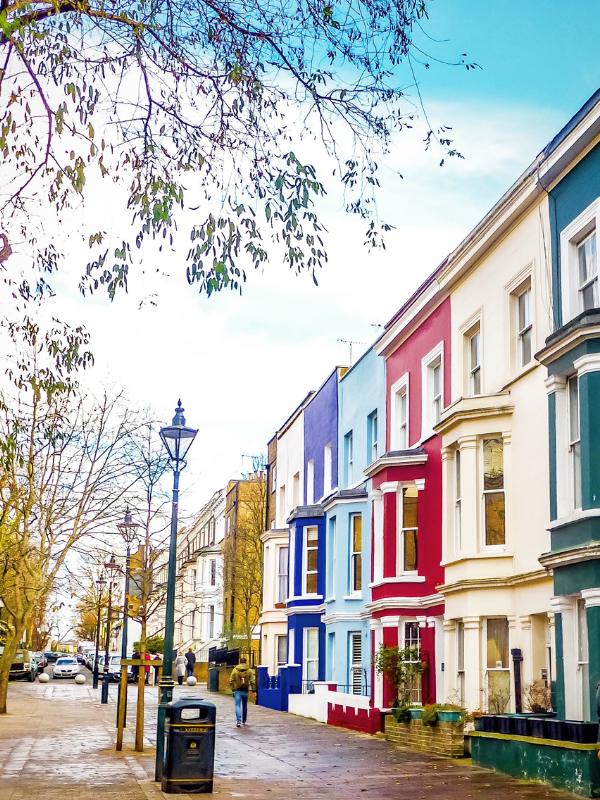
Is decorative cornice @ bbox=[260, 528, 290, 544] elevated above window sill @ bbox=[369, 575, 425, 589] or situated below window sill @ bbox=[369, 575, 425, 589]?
above

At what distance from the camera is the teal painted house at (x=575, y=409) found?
16.5m

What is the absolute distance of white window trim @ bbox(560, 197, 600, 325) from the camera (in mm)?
18875

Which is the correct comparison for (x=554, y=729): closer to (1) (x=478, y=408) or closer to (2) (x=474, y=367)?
(1) (x=478, y=408)

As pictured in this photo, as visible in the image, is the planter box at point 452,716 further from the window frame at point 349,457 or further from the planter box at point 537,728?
the window frame at point 349,457

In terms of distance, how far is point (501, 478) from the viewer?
2198cm

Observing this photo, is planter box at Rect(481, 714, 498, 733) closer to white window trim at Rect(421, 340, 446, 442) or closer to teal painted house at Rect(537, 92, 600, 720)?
teal painted house at Rect(537, 92, 600, 720)

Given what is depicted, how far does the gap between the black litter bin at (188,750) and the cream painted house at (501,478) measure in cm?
693

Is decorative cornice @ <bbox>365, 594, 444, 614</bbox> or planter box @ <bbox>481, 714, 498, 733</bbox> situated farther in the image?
decorative cornice @ <bbox>365, 594, 444, 614</bbox>

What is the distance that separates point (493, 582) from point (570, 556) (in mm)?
4548

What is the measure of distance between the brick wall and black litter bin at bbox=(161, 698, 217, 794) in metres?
6.42

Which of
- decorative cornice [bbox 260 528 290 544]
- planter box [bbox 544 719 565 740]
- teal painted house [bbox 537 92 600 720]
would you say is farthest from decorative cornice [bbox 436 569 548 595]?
decorative cornice [bbox 260 528 290 544]

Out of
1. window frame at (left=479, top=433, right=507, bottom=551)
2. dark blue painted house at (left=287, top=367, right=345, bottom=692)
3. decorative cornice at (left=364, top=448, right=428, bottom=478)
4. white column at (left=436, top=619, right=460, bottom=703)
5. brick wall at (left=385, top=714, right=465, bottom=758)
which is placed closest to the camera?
brick wall at (left=385, top=714, right=465, bottom=758)

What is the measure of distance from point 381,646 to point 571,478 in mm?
9847

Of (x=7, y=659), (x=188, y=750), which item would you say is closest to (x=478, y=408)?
(x=188, y=750)
